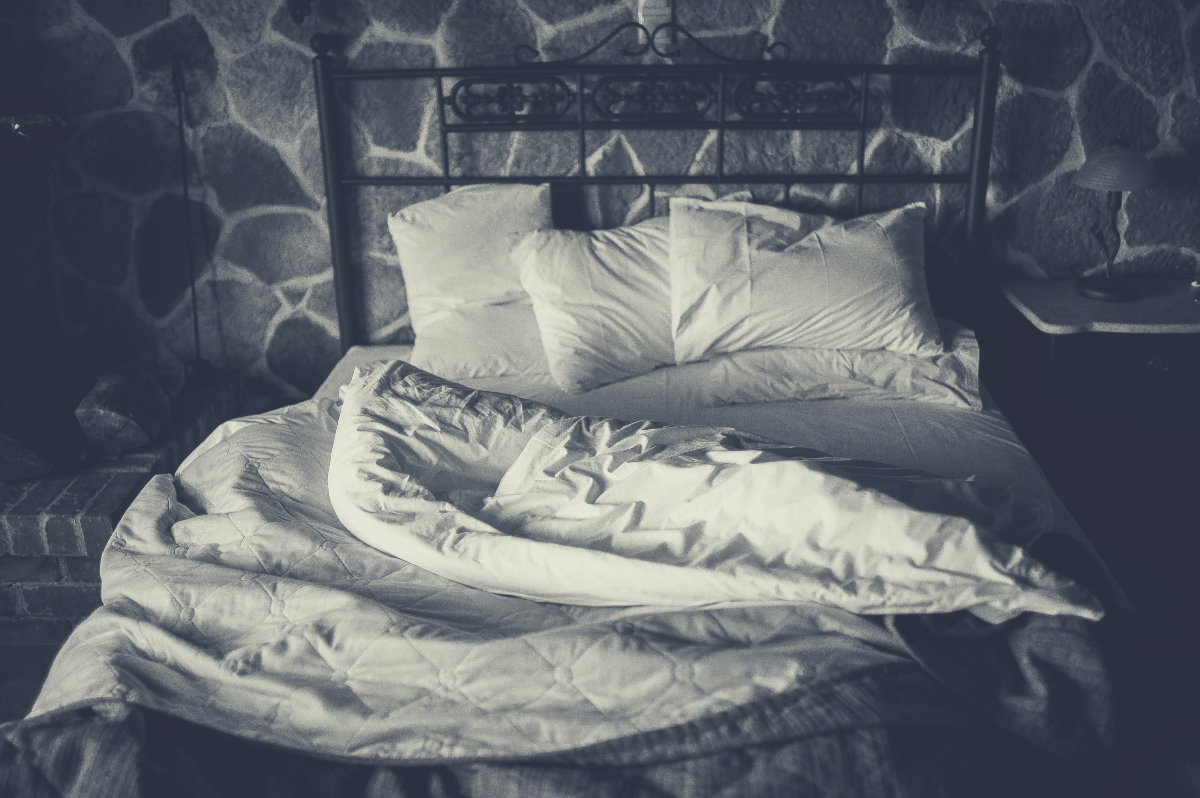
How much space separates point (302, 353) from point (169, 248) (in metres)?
0.49

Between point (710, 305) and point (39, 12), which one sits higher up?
point (39, 12)

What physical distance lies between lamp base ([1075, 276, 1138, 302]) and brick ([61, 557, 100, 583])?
102 inches

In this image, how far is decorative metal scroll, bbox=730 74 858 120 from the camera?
2600 mm

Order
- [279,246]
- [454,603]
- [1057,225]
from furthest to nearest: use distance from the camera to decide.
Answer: [279,246], [1057,225], [454,603]

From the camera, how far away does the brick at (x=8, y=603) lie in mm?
2287

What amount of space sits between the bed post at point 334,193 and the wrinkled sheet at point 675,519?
1.13 m

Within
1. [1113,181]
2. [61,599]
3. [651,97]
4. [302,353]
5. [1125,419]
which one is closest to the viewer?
[61,599]

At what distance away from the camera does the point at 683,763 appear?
1.09 meters

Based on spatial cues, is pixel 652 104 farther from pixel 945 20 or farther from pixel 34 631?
pixel 34 631

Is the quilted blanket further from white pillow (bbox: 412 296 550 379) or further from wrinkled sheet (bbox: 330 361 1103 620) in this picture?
white pillow (bbox: 412 296 550 379)

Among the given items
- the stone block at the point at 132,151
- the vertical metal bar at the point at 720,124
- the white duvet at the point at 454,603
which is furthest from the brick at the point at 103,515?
the vertical metal bar at the point at 720,124

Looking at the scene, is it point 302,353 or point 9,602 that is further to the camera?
point 302,353

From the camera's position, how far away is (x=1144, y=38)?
2.56 meters

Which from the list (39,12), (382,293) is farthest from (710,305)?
(39,12)
